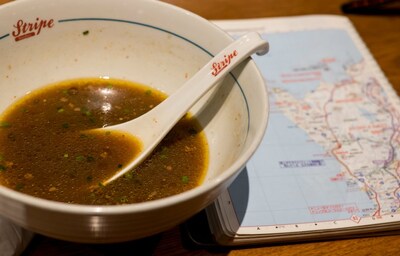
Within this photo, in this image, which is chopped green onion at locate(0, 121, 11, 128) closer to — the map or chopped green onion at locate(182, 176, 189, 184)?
chopped green onion at locate(182, 176, 189, 184)

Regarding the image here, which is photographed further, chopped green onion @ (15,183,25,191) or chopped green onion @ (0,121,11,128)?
chopped green onion @ (0,121,11,128)

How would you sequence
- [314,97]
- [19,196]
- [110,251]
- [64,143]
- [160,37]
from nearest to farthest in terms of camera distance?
[19,196] < [110,251] < [64,143] < [160,37] < [314,97]

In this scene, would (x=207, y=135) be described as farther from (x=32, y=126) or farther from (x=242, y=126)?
(x=32, y=126)

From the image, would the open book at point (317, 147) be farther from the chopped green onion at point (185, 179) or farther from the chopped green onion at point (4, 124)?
the chopped green onion at point (4, 124)

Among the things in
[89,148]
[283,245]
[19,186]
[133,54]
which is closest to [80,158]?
[89,148]

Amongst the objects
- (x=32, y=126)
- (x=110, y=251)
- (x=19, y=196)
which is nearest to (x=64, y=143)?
(x=32, y=126)

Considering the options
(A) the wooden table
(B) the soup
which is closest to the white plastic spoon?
(B) the soup

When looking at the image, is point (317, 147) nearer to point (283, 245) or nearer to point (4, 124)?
point (283, 245)

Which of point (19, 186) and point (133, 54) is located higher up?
point (133, 54)
